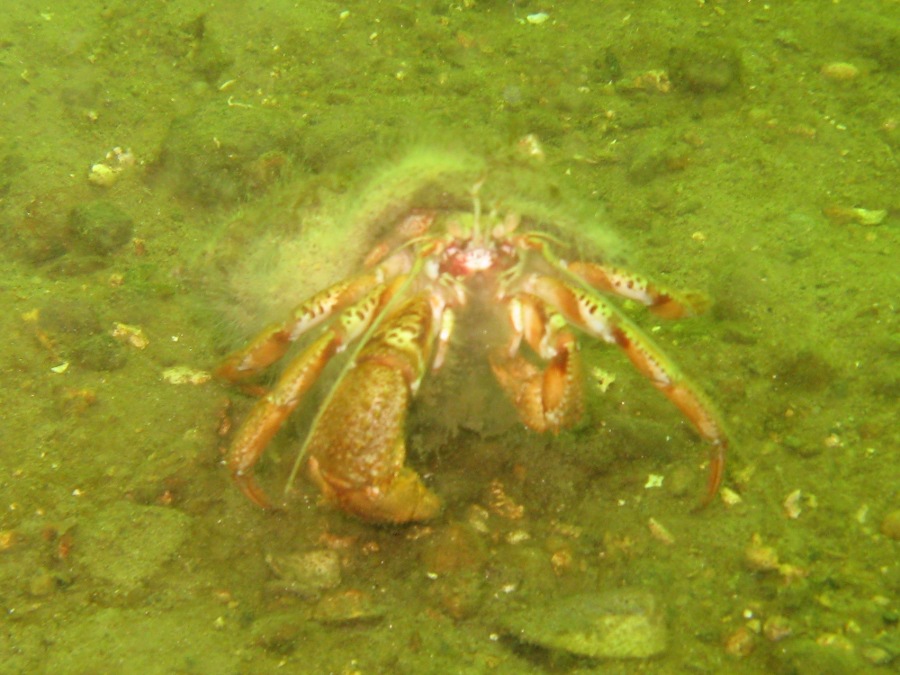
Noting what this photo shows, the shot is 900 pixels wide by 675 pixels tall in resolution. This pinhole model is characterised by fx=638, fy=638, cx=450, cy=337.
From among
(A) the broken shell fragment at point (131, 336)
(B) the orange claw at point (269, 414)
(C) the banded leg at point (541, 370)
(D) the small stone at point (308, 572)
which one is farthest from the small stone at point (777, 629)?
(A) the broken shell fragment at point (131, 336)

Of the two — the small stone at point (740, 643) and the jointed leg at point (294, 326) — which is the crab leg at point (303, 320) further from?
the small stone at point (740, 643)

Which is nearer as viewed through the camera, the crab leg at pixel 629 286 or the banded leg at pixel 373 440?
the banded leg at pixel 373 440

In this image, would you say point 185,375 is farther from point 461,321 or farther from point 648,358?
point 648,358

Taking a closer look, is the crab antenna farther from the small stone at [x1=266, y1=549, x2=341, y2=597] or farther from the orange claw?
the small stone at [x1=266, y1=549, x2=341, y2=597]

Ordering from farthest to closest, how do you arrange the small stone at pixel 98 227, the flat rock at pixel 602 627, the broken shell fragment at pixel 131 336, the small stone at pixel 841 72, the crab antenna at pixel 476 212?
the small stone at pixel 841 72 < the small stone at pixel 98 227 < the broken shell fragment at pixel 131 336 < the crab antenna at pixel 476 212 < the flat rock at pixel 602 627

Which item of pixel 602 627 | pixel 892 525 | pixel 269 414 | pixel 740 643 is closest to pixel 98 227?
pixel 269 414

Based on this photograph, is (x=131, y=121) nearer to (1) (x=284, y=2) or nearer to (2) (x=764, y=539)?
(1) (x=284, y=2)

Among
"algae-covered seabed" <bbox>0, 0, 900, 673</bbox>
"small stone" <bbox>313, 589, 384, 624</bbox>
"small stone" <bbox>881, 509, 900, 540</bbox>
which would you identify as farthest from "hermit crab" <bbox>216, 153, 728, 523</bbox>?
"small stone" <bbox>881, 509, 900, 540</bbox>
